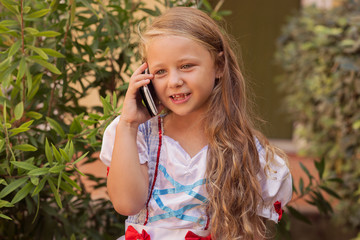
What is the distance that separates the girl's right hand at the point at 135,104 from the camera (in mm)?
1822

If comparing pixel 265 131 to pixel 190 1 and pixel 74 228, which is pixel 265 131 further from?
pixel 74 228

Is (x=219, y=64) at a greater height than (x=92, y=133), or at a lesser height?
greater

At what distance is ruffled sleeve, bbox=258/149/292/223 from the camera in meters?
1.93

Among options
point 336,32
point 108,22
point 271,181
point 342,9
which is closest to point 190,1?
point 108,22

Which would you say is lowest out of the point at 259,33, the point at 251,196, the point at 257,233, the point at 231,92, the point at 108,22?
the point at 259,33

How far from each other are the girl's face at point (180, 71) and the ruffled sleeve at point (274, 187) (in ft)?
1.23

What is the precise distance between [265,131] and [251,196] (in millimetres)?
531

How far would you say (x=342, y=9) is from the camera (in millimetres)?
4988

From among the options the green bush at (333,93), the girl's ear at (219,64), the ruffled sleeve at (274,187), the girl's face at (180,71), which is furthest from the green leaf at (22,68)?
the green bush at (333,93)

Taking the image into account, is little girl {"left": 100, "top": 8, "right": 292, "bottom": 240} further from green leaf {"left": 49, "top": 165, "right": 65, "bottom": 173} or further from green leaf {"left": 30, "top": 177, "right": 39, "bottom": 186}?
green leaf {"left": 30, "top": 177, "right": 39, "bottom": 186}

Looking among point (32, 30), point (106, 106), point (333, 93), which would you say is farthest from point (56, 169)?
point (333, 93)

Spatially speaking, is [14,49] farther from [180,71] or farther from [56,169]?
[180,71]

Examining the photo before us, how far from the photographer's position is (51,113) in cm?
250

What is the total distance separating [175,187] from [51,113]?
36.8 inches
